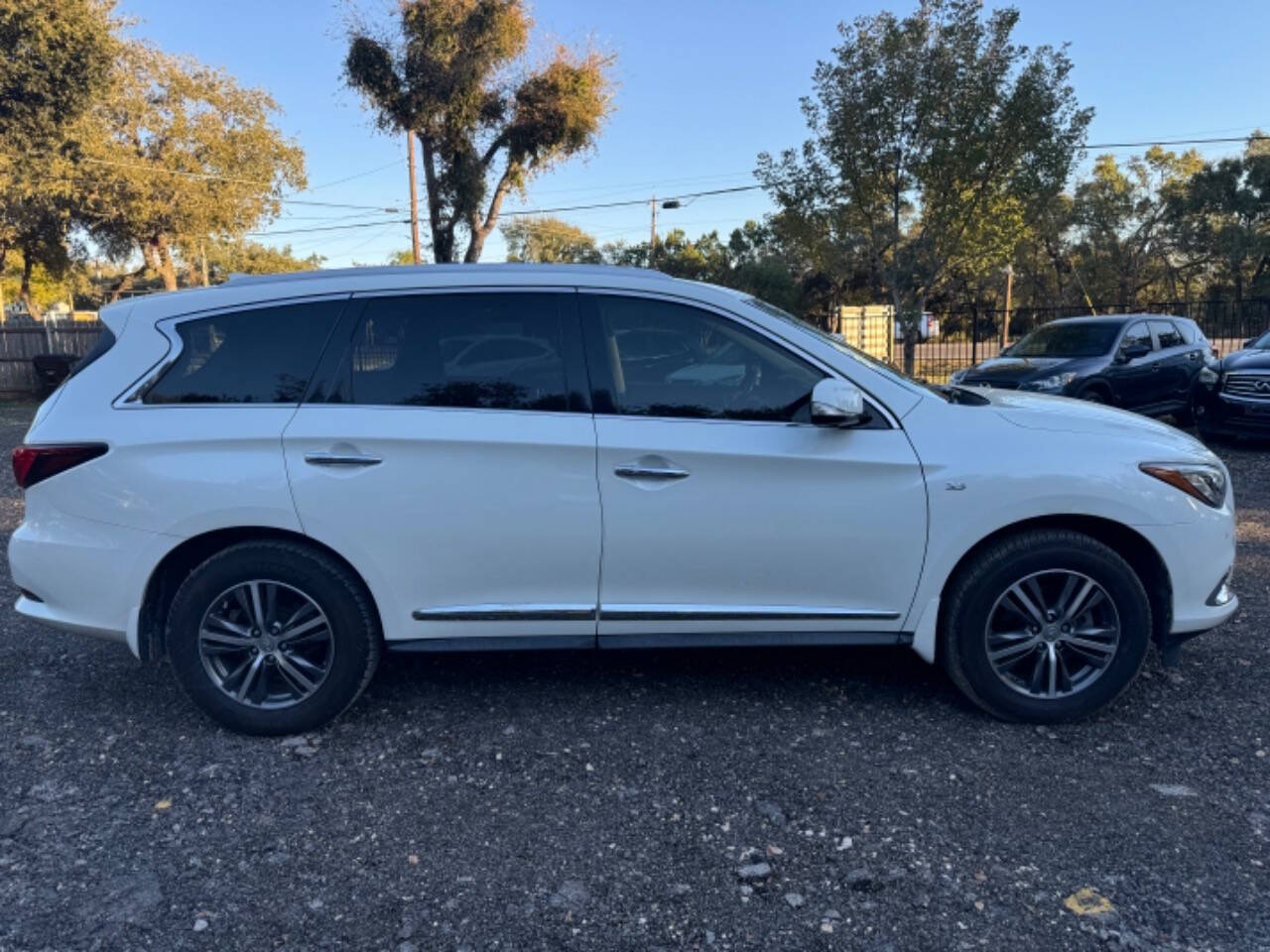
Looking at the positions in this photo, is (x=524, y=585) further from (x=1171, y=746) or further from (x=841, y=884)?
(x=1171, y=746)

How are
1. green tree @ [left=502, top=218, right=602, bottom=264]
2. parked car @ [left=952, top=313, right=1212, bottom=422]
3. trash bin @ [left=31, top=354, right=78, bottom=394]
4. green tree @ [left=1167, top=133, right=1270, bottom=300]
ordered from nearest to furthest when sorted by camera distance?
parked car @ [left=952, top=313, right=1212, bottom=422]
trash bin @ [left=31, top=354, right=78, bottom=394]
green tree @ [left=1167, top=133, right=1270, bottom=300]
green tree @ [left=502, top=218, right=602, bottom=264]

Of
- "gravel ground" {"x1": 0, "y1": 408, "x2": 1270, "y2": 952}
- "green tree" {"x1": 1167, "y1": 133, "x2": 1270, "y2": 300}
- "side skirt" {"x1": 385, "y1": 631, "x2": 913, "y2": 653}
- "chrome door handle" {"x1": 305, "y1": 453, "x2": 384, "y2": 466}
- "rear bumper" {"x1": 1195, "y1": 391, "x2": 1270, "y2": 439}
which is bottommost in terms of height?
"gravel ground" {"x1": 0, "y1": 408, "x2": 1270, "y2": 952}

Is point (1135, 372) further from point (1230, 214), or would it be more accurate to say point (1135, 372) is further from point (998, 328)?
point (1230, 214)

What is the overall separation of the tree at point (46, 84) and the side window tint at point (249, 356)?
17071 millimetres

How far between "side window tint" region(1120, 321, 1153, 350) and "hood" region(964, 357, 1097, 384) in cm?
62

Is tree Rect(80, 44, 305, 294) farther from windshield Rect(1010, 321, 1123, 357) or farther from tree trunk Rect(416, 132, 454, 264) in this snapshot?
windshield Rect(1010, 321, 1123, 357)

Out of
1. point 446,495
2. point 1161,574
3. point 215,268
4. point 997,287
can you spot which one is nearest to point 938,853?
point 1161,574

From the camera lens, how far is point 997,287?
42.0 m

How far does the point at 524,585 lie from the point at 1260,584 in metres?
4.54

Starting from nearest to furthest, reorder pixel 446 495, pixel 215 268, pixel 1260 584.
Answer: pixel 446 495 < pixel 1260 584 < pixel 215 268

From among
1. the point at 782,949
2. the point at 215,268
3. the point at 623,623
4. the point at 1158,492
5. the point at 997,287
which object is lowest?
the point at 782,949

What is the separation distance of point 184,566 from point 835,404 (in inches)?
102

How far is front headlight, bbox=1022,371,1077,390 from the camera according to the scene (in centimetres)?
1044

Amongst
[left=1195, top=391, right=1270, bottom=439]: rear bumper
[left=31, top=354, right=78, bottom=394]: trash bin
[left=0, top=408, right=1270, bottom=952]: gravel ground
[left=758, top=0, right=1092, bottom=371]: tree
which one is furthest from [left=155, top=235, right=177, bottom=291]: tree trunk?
[left=1195, top=391, right=1270, bottom=439]: rear bumper
